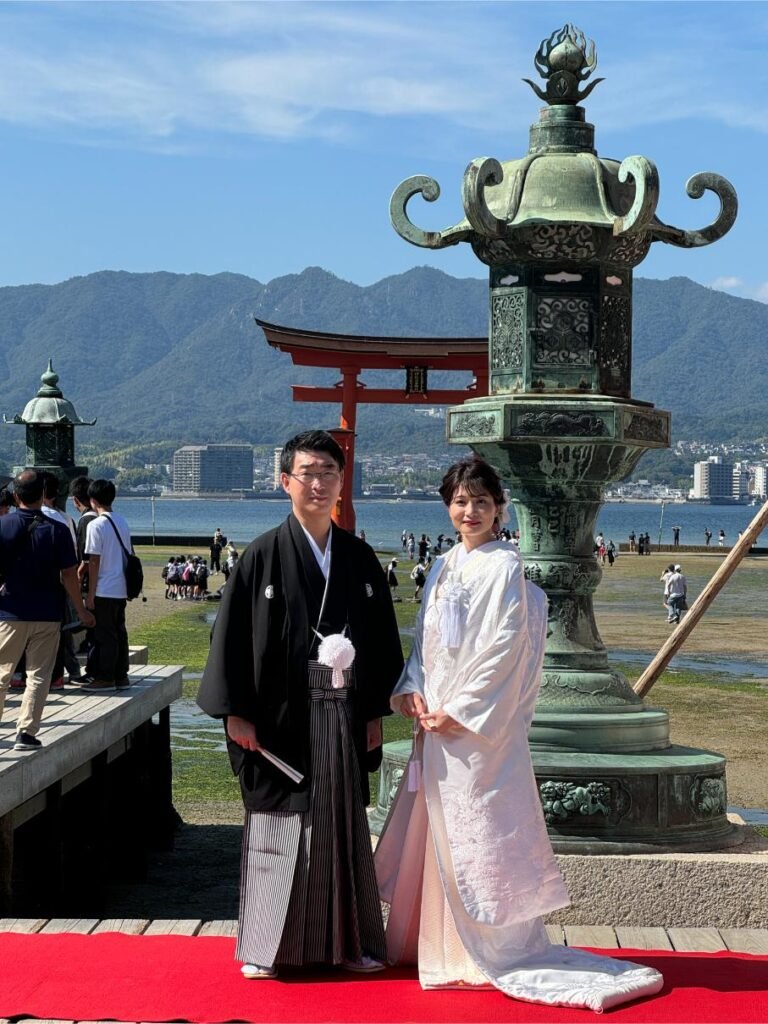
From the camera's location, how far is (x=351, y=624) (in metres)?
4.82

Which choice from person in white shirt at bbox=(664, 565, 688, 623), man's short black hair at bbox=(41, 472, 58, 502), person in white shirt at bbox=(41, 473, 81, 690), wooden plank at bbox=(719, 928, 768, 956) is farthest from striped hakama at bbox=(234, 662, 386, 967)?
person in white shirt at bbox=(664, 565, 688, 623)

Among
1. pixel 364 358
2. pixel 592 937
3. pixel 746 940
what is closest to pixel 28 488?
pixel 592 937

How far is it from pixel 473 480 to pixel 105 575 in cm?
516

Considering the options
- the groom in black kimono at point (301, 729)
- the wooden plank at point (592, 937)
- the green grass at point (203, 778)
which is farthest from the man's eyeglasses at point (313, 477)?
the green grass at point (203, 778)

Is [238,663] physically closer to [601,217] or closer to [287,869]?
[287,869]

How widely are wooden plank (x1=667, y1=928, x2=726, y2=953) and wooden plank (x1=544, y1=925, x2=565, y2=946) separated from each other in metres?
0.40

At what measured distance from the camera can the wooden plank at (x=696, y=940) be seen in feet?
16.9

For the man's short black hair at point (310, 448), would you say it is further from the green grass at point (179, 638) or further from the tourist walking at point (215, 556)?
the tourist walking at point (215, 556)

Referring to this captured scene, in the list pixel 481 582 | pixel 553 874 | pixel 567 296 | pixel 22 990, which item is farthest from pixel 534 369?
pixel 22 990

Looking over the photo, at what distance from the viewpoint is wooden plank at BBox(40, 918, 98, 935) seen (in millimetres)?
5223

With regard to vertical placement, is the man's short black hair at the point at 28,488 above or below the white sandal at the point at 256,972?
above

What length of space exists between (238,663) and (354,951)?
3.43 feet

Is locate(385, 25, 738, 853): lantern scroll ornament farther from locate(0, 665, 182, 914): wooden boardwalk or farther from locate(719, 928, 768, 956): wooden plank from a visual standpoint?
locate(0, 665, 182, 914): wooden boardwalk

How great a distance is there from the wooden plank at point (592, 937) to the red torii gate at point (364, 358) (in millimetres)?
25246
